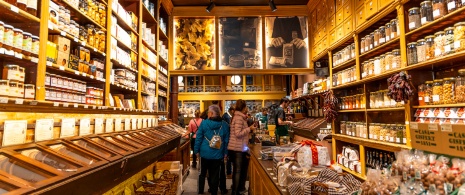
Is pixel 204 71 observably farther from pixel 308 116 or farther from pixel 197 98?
pixel 197 98

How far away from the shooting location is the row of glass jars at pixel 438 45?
9.61 feet

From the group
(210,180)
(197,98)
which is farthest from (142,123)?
(197,98)

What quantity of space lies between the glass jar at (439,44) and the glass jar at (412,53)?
1.14ft

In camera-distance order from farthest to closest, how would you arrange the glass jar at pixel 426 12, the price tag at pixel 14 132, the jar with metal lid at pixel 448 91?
the glass jar at pixel 426 12
the jar with metal lid at pixel 448 91
the price tag at pixel 14 132

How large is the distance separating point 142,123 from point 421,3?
417 cm

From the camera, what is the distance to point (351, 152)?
209 inches

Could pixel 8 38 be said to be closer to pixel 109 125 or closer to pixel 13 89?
pixel 13 89

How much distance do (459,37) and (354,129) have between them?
255 cm

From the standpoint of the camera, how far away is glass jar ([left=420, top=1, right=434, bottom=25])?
3392mm

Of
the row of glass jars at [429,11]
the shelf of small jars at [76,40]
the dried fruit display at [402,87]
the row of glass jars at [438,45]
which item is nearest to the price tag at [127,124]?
the shelf of small jars at [76,40]

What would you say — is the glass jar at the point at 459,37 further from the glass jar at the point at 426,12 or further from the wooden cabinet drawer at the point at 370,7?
the wooden cabinet drawer at the point at 370,7

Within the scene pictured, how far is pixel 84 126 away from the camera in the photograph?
2977 mm

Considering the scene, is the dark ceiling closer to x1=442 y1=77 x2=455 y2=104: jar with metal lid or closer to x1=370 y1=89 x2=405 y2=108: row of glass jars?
x1=370 y1=89 x2=405 y2=108: row of glass jars

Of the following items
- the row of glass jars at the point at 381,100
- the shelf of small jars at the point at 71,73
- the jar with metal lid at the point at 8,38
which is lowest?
the row of glass jars at the point at 381,100
